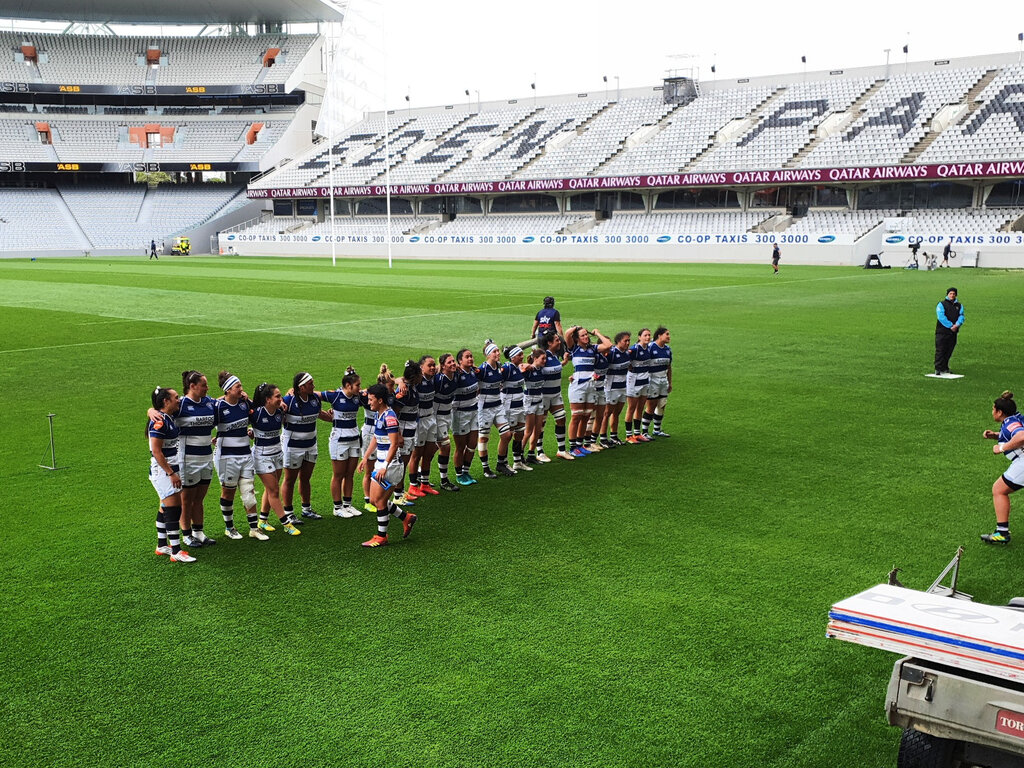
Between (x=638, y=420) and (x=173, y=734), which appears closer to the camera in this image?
(x=173, y=734)

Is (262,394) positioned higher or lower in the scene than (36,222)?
lower

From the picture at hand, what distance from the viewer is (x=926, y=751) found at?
453 cm

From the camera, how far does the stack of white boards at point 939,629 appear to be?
13.5 feet

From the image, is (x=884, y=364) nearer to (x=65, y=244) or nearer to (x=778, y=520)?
(x=778, y=520)

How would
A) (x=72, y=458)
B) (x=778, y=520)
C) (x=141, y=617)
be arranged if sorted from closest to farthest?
(x=141, y=617) < (x=778, y=520) < (x=72, y=458)

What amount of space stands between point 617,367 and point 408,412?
3.46 meters

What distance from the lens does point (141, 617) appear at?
730cm

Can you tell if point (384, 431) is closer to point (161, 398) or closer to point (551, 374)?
point (161, 398)

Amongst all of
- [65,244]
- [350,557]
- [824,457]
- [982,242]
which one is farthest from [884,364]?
[65,244]

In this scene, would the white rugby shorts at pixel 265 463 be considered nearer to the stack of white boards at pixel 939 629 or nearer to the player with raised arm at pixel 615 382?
the player with raised arm at pixel 615 382

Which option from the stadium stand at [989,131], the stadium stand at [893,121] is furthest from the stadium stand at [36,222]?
the stadium stand at [989,131]

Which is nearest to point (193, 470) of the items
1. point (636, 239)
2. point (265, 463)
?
point (265, 463)

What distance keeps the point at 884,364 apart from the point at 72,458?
15.2 m

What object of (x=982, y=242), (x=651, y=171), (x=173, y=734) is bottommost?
(x=173, y=734)
